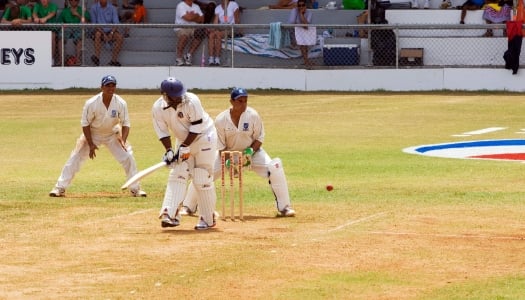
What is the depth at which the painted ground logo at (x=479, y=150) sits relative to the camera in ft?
75.8

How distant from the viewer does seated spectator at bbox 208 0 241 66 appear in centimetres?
3356

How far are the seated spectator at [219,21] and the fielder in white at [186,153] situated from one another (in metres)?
19.0

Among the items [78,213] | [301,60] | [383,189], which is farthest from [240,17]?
[78,213]

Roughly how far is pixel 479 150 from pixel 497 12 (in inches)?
397

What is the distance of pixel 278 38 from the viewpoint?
33250 mm

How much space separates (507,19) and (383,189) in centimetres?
1587

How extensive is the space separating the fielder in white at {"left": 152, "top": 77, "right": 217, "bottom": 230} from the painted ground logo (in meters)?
9.26

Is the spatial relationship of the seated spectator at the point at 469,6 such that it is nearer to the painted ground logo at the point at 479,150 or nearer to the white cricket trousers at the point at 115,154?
the painted ground logo at the point at 479,150

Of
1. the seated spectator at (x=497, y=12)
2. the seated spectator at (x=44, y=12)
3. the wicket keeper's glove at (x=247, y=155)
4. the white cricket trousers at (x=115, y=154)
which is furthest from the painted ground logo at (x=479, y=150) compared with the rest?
the seated spectator at (x=44, y=12)

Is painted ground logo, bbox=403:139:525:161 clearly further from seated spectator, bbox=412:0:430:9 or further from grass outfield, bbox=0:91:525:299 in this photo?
seated spectator, bbox=412:0:430:9

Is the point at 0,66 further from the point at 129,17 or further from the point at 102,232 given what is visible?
the point at 102,232

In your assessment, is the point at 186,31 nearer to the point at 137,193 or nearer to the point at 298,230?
the point at 137,193

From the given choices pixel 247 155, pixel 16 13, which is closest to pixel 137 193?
pixel 247 155

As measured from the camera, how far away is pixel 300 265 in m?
12.1
